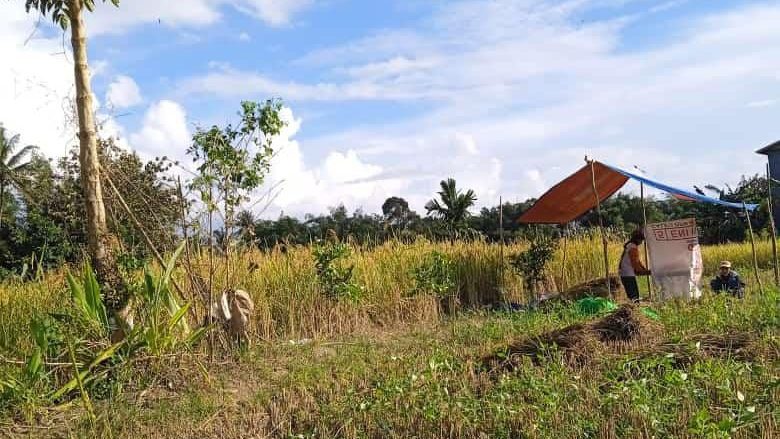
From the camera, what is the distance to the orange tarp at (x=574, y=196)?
10.0m

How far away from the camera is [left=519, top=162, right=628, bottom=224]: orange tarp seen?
32.9ft

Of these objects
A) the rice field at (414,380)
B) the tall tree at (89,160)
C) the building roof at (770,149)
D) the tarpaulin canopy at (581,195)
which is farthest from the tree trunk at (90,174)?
the building roof at (770,149)

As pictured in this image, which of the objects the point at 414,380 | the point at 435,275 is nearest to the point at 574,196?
the point at 435,275

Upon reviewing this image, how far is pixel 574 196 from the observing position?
10711 mm

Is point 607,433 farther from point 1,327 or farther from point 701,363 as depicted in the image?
point 1,327

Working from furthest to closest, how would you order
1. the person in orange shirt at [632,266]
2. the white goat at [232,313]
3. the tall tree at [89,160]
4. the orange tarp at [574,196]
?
1. the orange tarp at [574,196]
2. the person in orange shirt at [632,266]
3. the white goat at [232,313]
4. the tall tree at [89,160]

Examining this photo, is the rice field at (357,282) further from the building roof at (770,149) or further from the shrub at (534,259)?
the building roof at (770,149)

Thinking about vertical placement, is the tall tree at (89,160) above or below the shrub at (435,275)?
above

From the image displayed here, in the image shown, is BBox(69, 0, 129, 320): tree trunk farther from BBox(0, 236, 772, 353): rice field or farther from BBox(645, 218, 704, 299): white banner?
BBox(645, 218, 704, 299): white banner

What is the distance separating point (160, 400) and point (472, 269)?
6.25 m

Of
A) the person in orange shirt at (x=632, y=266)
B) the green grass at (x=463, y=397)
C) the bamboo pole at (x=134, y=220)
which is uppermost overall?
the bamboo pole at (x=134, y=220)

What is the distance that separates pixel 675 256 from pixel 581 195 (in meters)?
2.10

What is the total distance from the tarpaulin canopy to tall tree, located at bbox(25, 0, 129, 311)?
21.1 ft


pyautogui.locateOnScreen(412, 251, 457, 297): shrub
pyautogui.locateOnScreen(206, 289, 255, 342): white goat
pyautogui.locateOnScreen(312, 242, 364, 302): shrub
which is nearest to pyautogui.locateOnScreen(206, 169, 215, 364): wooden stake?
pyautogui.locateOnScreen(206, 289, 255, 342): white goat
